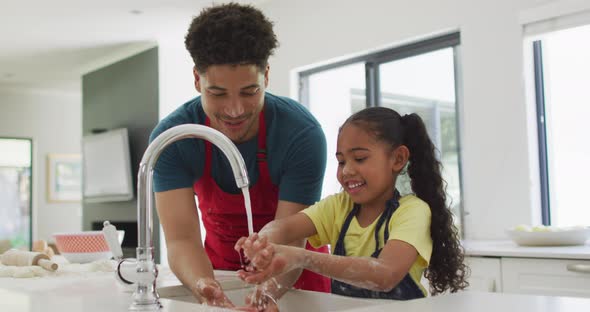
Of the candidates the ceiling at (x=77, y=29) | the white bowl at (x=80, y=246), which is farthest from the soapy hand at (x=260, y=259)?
the ceiling at (x=77, y=29)

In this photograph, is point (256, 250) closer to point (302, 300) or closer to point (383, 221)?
point (302, 300)

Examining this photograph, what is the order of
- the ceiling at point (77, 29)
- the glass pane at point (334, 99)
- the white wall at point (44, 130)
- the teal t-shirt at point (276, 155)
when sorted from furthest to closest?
the white wall at point (44, 130), the ceiling at point (77, 29), the glass pane at point (334, 99), the teal t-shirt at point (276, 155)

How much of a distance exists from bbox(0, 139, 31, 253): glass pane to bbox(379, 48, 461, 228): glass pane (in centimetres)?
604

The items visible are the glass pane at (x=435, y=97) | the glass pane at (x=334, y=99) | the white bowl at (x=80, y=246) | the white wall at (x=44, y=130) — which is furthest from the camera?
the white wall at (x=44, y=130)

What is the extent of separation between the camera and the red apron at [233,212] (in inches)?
66.7

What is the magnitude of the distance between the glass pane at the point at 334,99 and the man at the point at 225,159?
2.84 meters

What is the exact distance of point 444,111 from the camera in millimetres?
3965

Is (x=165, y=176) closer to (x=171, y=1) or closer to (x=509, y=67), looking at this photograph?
(x=509, y=67)

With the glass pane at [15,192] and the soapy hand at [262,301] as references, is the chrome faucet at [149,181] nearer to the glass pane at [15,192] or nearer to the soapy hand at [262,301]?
the soapy hand at [262,301]

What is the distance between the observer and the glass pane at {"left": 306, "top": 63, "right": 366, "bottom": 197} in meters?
4.68

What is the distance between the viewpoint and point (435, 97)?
159 inches

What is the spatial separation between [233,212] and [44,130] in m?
7.76

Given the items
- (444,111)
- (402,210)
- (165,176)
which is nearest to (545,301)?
(402,210)

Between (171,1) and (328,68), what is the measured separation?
1444 mm
